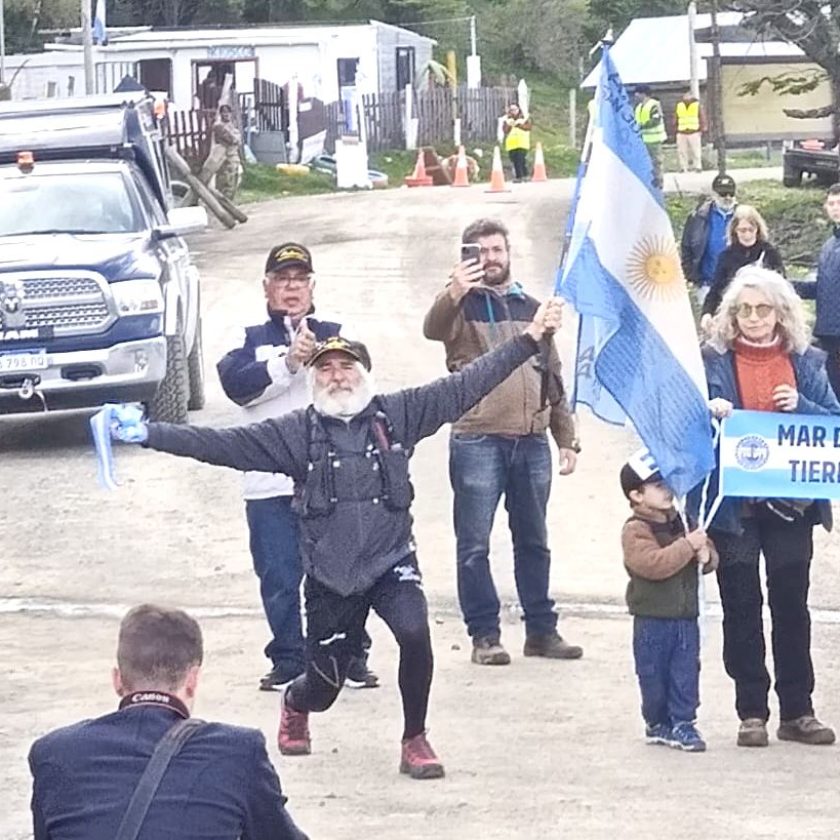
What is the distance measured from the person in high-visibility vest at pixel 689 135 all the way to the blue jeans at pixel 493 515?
107 ft

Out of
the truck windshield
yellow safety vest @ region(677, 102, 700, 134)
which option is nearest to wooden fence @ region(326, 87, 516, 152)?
yellow safety vest @ region(677, 102, 700, 134)

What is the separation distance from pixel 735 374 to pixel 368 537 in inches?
65.8

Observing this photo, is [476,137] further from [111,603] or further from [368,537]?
[368,537]

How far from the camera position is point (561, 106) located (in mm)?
72312

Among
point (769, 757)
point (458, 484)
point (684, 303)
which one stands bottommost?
point (769, 757)

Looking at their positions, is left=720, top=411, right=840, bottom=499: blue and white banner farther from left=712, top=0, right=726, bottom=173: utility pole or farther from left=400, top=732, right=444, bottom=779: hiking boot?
left=712, top=0, right=726, bottom=173: utility pole

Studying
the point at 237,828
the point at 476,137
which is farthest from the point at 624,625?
the point at 476,137

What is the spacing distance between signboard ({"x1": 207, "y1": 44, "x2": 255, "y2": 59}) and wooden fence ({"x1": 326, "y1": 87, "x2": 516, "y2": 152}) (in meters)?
2.29

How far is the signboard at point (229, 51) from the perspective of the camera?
5162cm

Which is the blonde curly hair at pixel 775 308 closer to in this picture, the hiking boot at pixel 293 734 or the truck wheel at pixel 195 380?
the hiking boot at pixel 293 734

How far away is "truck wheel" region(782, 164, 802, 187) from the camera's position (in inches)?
1426

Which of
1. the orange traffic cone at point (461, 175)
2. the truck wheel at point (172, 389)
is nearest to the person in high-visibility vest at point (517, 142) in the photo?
the orange traffic cone at point (461, 175)

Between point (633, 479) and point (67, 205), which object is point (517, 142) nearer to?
point (67, 205)

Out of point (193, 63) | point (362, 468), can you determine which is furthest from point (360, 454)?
point (193, 63)
